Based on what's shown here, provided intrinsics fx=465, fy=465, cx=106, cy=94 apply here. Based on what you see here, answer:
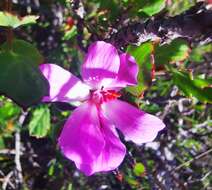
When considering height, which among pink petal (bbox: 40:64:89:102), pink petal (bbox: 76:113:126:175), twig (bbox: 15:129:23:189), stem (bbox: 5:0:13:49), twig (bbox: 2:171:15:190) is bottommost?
twig (bbox: 2:171:15:190)

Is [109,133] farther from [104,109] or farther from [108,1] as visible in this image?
[108,1]

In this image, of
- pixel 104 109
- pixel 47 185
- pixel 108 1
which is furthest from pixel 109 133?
pixel 47 185

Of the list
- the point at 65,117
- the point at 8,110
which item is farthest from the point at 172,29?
the point at 8,110

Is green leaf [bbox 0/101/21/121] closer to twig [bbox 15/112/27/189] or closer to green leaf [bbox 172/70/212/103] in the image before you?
twig [bbox 15/112/27/189]

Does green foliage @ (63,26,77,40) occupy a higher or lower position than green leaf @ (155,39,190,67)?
lower

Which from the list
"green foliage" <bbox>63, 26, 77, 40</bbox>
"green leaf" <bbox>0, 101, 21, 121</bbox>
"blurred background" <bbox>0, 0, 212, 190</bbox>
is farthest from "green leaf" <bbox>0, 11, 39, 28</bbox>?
"green leaf" <bbox>0, 101, 21, 121</bbox>

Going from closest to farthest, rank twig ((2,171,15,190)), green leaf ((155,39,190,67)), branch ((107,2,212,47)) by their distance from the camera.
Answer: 1. branch ((107,2,212,47))
2. green leaf ((155,39,190,67))
3. twig ((2,171,15,190))
